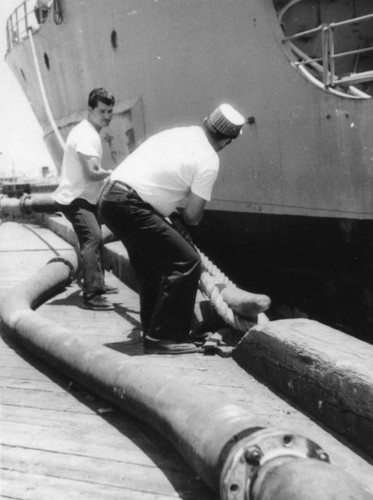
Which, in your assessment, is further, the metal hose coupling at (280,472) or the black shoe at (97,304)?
the black shoe at (97,304)

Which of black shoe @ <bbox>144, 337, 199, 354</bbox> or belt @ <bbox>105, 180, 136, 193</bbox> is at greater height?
belt @ <bbox>105, 180, 136, 193</bbox>

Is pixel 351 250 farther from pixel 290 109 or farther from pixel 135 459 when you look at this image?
pixel 135 459

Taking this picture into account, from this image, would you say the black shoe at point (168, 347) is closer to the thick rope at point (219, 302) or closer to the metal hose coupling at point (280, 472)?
the thick rope at point (219, 302)

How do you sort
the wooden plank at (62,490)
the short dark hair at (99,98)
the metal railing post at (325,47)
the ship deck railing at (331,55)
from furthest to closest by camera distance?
the metal railing post at (325,47) → the ship deck railing at (331,55) → the short dark hair at (99,98) → the wooden plank at (62,490)

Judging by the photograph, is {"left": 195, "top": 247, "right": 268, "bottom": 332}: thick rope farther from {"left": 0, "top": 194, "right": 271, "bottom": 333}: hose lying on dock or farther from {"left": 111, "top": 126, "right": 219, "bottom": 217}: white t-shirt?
{"left": 111, "top": 126, "right": 219, "bottom": 217}: white t-shirt

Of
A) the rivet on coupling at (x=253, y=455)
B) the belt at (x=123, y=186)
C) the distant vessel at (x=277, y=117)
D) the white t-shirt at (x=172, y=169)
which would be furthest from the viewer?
the distant vessel at (x=277, y=117)

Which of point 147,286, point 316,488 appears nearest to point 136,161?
point 147,286

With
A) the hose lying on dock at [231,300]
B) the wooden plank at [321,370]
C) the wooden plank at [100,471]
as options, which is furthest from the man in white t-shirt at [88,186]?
the wooden plank at [100,471]

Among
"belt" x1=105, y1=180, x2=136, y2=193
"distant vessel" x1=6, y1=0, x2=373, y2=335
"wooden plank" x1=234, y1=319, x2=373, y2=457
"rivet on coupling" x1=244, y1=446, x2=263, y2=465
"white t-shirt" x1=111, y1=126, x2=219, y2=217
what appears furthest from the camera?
"distant vessel" x1=6, y1=0, x2=373, y2=335

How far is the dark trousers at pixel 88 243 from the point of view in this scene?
5.36m

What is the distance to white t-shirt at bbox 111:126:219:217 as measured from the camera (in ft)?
12.1

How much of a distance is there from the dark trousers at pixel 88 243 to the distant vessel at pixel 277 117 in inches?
90.3

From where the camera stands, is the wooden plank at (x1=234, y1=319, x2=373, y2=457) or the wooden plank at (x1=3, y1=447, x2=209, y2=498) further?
the wooden plank at (x1=234, y1=319, x2=373, y2=457)

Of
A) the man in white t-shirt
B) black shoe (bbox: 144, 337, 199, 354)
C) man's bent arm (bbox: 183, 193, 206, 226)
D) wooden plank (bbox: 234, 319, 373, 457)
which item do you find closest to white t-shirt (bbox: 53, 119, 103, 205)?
the man in white t-shirt
